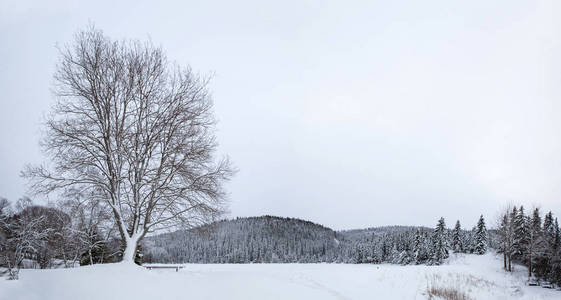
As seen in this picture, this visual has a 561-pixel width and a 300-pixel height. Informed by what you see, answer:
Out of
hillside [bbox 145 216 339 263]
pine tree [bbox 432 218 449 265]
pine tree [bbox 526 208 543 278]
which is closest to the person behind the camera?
pine tree [bbox 526 208 543 278]

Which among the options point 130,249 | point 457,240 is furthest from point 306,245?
point 130,249

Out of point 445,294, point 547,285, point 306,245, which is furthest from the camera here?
point 306,245

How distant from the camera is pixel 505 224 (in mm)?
40844

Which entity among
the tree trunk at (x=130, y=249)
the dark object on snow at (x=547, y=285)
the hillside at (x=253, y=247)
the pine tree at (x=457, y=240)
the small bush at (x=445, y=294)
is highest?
the tree trunk at (x=130, y=249)

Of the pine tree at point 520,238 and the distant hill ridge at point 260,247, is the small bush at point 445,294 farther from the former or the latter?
the distant hill ridge at point 260,247

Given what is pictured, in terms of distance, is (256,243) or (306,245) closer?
(256,243)

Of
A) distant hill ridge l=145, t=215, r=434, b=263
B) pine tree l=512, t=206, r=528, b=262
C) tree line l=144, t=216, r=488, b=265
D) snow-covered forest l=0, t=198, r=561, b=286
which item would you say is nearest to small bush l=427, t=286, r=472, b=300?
snow-covered forest l=0, t=198, r=561, b=286

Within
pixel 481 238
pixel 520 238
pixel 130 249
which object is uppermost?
pixel 130 249

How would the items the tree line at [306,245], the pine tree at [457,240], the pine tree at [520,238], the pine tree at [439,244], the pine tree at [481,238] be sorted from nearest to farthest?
the pine tree at [520,238] → the pine tree at [439,244] → the pine tree at [481,238] → the tree line at [306,245] → the pine tree at [457,240]

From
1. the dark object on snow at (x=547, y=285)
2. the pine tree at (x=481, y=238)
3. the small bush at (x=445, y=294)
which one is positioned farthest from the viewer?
the pine tree at (x=481, y=238)

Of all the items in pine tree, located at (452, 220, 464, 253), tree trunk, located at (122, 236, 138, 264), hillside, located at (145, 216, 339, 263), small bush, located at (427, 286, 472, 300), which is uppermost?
tree trunk, located at (122, 236, 138, 264)

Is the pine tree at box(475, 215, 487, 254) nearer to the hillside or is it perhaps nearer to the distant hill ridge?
the distant hill ridge

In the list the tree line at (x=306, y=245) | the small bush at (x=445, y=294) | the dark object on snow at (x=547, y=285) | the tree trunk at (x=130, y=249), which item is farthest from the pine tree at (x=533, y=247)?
the tree trunk at (x=130, y=249)

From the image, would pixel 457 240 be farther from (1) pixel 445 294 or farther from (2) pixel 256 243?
(2) pixel 256 243
